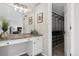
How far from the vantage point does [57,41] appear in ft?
5.30

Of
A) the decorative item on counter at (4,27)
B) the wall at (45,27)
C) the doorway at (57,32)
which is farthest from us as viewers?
the wall at (45,27)

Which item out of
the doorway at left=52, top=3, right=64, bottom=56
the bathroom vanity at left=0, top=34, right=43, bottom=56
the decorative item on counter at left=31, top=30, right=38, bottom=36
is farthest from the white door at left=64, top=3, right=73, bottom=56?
the decorative item on counter at left=31, top=30, right=38, bottom=36

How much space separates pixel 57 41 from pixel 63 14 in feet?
1.87

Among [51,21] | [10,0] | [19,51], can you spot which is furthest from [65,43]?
[10,0]

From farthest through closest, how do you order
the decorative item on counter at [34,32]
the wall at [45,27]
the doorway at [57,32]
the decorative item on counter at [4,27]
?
the decorative item on counter at [34,32] < the wall at [45,27] < the doorway at [57,32] < the decorative item on counter at [4,27]

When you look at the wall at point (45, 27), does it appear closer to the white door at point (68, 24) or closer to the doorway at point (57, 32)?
the doorway at point (57, 32)

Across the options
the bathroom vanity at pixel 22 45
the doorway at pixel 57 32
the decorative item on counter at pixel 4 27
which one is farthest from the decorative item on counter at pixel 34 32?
the decorative item on counter at pixel 4 27

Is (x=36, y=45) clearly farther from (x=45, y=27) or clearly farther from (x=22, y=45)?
(x=45, y=27)

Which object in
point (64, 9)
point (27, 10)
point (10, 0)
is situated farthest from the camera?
point (27, 10)

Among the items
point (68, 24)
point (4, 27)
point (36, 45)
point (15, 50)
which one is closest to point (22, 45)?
point (15, 50)

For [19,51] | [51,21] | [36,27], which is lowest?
[19,51]

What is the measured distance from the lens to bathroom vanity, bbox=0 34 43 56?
1.54m

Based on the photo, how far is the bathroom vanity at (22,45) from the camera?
1.54 metres

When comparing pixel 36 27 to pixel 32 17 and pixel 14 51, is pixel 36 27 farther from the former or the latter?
pixel 14 51
